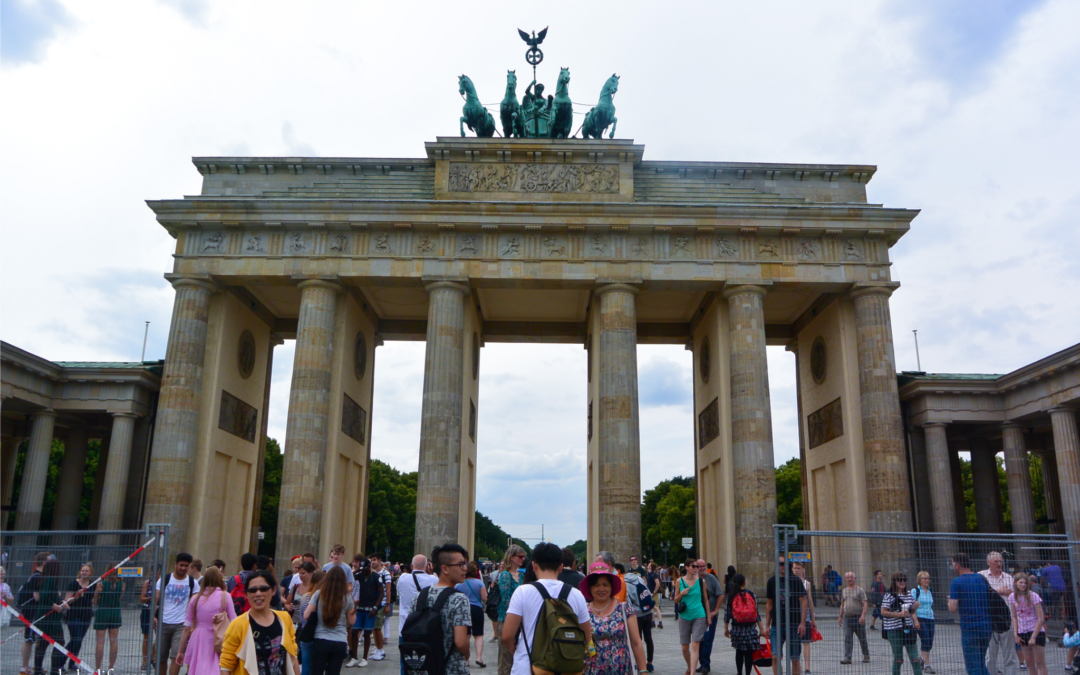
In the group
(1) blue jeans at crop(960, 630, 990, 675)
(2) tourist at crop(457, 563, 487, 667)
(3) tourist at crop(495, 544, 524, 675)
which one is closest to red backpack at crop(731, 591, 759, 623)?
(1) blue jeans at crop(960, 630, 990, 675)

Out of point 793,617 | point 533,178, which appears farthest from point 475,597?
point 533,178

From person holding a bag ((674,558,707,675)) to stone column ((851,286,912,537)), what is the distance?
649 inches

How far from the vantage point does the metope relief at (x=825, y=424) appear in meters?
30.8

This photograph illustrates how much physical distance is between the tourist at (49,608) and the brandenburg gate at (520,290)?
16342 millimetres

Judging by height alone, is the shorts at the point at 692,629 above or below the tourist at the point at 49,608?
below

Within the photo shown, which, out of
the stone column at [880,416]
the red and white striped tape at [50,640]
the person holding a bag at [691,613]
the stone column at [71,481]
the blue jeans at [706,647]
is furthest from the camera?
the stone column at [71,481]

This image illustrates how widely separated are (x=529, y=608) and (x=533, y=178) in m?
26.0

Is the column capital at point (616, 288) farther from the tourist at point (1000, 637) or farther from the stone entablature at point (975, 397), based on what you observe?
the tourist at point (1000, 637)

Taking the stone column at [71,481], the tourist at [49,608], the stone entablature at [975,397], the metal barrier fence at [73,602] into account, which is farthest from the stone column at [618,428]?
the stone column at [71,481]

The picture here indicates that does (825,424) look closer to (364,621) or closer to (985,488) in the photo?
(985,488)

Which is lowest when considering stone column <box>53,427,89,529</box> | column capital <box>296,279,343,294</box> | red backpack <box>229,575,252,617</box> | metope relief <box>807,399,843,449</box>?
red backpack <box>229,575,252,617</box>

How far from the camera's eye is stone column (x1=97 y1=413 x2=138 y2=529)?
29.8 m

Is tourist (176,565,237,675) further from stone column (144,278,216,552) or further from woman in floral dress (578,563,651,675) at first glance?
stone column (144,278,216,552)

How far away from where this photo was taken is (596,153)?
30.5 meters
